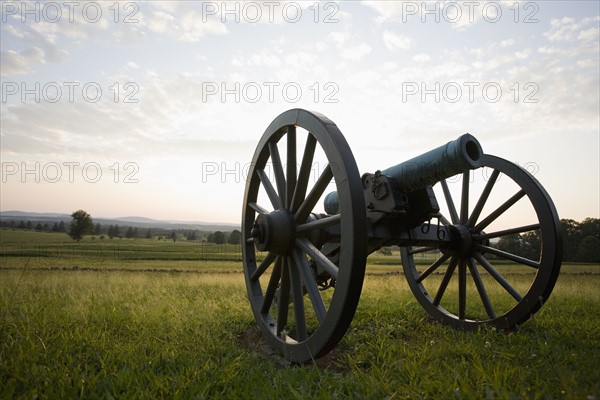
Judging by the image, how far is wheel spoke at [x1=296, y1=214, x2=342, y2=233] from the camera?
318 cm

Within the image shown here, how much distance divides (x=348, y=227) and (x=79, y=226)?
6101cm

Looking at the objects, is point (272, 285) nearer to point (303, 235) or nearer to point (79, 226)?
point (303, 235)

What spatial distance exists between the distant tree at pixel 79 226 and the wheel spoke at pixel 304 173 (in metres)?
59.2

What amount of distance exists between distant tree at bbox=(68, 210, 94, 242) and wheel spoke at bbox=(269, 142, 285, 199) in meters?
58.6

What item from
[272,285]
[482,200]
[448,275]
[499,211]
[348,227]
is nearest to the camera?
[348,227]

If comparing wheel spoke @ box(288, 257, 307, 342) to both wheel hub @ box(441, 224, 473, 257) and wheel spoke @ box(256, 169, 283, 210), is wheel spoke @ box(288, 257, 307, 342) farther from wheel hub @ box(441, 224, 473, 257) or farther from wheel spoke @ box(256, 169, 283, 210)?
wheel hub @ box(441, 224, 473, 257)

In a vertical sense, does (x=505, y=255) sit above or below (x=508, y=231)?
below

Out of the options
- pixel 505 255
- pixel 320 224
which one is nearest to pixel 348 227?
pixel 320 224

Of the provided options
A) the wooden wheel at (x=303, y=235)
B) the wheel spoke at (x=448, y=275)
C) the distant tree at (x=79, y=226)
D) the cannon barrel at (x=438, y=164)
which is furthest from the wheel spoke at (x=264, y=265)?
the distant tree at (x=79, y=226)

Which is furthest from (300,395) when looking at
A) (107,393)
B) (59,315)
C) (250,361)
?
(59,315)

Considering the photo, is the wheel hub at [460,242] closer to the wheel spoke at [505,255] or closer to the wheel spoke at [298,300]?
the wheel spoke at [505,255]

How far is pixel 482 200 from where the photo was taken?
16.6ft

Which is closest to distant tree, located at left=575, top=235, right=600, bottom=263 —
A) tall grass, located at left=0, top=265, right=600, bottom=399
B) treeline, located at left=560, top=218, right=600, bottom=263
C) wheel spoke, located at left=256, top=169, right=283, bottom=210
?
treeline, located at left=560, top=218, right=600, bottom=263

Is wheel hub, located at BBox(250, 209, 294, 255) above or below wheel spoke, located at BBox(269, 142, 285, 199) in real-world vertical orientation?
below
